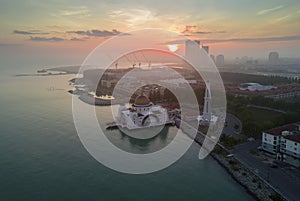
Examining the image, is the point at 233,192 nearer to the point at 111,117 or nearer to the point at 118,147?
the point at 118,147

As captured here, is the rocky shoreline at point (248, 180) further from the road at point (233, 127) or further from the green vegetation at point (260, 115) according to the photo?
the green vegetation at point (260, 115)

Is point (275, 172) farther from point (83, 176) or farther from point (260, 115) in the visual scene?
point (260, 115)

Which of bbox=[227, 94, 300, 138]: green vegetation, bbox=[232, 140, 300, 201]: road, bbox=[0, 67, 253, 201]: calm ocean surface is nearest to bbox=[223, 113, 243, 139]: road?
bbox=[227, 94, 300, 138]: green vegetation

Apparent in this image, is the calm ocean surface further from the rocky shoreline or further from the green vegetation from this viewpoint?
the green vegetation

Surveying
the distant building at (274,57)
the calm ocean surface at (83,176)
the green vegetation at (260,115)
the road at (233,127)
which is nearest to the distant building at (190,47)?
the green vegetation at (260,115)

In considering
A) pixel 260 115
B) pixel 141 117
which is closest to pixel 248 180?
pixel 141 117

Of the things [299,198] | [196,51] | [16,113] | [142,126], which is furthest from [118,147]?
[196,51]
